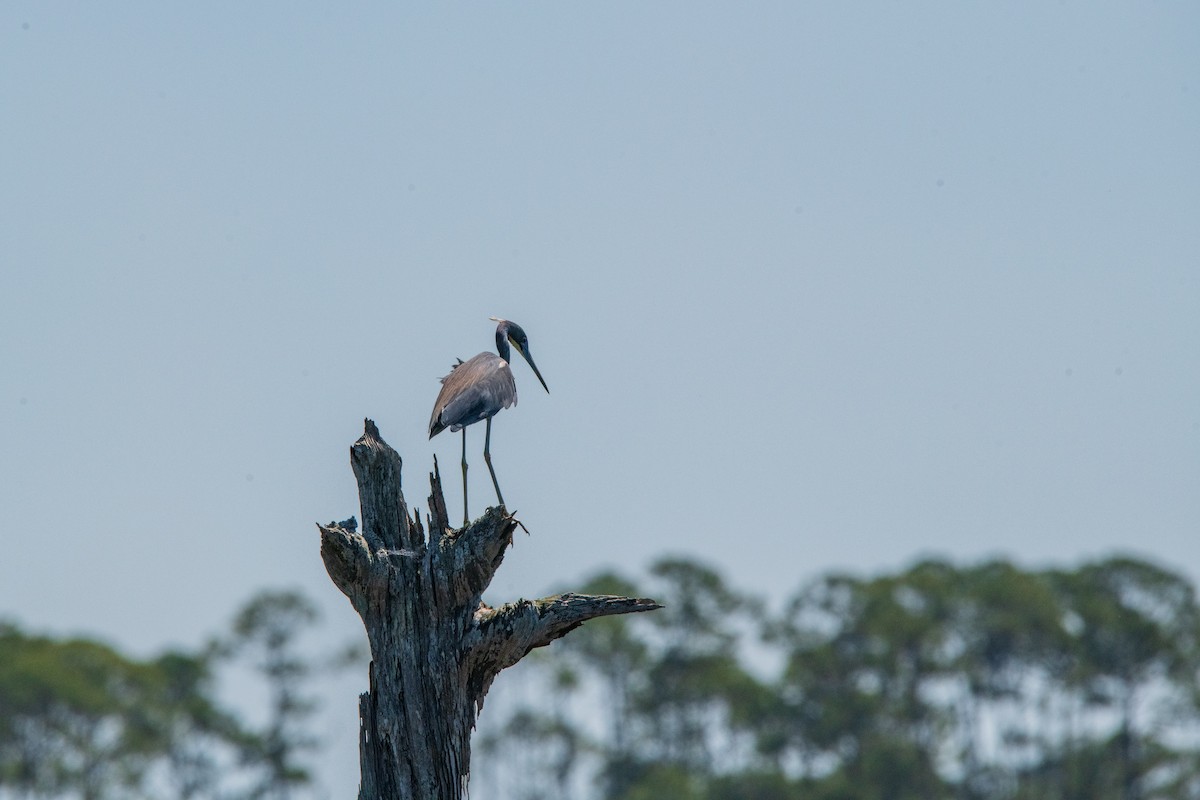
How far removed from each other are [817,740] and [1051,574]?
10201 mm

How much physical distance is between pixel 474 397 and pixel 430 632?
3088mm

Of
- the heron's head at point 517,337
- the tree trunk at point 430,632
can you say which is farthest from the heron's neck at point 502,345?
the tree trunk at point 430,632

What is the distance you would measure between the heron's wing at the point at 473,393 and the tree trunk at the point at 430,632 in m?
2.47

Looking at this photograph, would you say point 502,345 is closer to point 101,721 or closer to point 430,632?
point 430,632

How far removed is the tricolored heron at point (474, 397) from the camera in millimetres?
15008

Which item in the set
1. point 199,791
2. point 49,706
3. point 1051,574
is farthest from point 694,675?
point 49,706

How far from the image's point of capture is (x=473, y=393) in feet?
49.9

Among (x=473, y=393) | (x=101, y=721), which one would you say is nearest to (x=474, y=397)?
(x=473, y=393)

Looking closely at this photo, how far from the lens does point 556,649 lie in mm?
63750

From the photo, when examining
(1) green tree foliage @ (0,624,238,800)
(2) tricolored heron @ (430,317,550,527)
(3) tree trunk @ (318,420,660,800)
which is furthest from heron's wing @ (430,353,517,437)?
(1) green tree foliage @ (0,624,238,800)

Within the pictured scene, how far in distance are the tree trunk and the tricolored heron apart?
78.9 inches

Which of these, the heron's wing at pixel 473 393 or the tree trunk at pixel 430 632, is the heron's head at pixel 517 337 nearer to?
the heron's wing at pixel 473 393

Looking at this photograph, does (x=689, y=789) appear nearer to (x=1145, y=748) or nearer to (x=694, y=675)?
(x=694, y=675)

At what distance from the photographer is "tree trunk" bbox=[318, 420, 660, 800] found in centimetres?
1240
